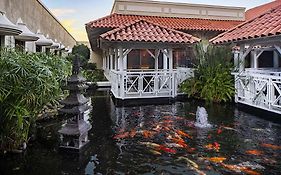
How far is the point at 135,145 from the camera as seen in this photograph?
6.07 m

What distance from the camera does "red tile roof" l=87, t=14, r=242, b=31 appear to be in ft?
49.3

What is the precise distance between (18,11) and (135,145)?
10.2m

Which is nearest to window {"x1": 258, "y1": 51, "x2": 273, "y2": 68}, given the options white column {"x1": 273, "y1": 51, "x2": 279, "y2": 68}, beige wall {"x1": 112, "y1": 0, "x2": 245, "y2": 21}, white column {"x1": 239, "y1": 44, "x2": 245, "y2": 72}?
white column {"x1": 273, "y1": 51, "x2": 279, "y2": 68}

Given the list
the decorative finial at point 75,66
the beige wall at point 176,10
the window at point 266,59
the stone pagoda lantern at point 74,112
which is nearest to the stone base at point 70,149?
the stone pagoda lantern at point 74,112

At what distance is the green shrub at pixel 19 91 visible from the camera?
16.5 feet

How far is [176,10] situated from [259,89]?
37.7 ft

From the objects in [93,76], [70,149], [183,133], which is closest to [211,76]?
[183,133]

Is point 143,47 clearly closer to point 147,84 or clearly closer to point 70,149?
point 147,84

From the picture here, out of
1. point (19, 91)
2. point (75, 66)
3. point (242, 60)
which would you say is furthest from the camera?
point (242, 60)

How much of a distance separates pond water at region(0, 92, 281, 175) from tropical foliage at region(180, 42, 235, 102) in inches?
107

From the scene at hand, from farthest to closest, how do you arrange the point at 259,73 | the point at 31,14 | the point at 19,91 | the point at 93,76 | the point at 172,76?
the point at 93,76 < the point at 31,14 < the point at 172,76 < the point at 259,73 < the point at 19,91

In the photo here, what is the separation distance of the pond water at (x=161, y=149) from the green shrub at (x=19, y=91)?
20.1 inches

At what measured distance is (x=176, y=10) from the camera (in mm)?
19500

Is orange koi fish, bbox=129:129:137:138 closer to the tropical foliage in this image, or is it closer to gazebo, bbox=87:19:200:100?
gazebo, bbox=87:19:200:100
